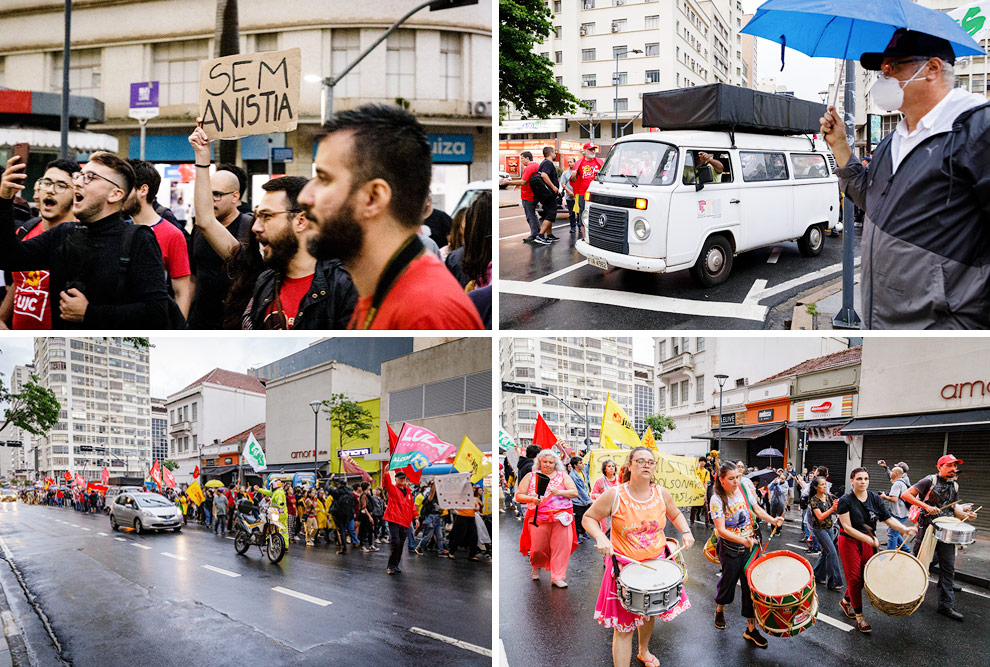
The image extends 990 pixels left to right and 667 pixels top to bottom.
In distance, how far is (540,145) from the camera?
470 cm

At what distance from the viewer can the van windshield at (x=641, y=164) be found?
5062 mm

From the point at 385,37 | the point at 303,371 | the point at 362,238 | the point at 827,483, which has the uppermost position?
the point at 385,37

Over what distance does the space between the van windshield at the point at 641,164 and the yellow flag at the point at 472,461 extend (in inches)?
83.1

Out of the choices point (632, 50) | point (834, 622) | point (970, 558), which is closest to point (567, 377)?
point (632, 50)

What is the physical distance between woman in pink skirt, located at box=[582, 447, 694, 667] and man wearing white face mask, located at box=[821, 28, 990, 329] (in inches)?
59.9

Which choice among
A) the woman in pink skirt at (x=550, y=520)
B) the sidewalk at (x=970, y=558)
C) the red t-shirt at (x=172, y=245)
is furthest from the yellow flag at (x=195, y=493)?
the sidewalk at (x=970, y=558)

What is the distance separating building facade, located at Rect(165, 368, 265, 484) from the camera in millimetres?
4668

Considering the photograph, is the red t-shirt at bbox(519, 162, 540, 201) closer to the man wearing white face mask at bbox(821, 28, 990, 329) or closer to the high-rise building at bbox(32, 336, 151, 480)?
the man wearing white face mask at bbox(821, 28, 990, 329)

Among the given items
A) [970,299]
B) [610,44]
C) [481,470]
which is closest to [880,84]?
[970,299]

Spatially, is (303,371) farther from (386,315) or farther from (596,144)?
(596,144)

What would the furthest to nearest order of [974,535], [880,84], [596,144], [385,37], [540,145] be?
[596,144] → [540,145] → [974,535] → [385,37] → [880,84]

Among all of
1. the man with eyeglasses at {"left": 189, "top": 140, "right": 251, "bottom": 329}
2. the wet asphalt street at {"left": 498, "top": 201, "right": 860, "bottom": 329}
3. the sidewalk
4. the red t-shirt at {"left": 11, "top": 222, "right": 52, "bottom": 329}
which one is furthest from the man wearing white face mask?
the red t-shirt at {"left": 11, "top": 222, "right": 52, "bottom": 329}

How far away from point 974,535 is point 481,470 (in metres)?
2.96

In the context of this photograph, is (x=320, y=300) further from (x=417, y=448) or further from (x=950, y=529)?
(x=950, y=529)
